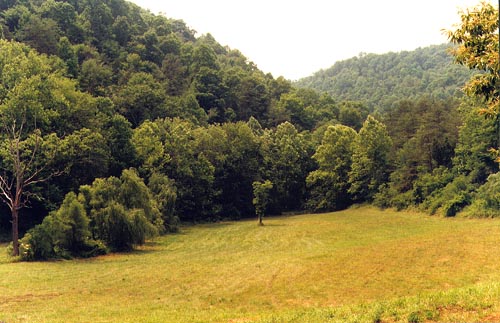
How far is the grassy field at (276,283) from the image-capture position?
1220 cm

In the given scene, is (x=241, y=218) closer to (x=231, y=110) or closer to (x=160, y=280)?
(x=231, y=110)

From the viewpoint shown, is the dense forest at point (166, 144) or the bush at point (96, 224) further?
the dense forest at point (166, 144)

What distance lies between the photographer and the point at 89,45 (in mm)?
96062

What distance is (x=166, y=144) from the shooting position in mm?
64750

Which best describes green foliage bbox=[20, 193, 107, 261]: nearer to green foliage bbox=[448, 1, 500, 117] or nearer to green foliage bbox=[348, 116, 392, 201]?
green foliage bbox=[448, 1, 500, 117]

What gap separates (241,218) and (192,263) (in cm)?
4736

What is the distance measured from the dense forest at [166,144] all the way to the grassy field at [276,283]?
7.48m

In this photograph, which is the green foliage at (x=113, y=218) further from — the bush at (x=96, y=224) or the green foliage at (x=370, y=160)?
the green foliage at (x=370, y=160)

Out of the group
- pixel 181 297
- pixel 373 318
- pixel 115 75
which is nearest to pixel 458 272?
pixel 373 318

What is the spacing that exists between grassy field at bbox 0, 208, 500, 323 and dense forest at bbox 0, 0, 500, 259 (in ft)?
24.5

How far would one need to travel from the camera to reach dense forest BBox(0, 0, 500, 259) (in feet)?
125

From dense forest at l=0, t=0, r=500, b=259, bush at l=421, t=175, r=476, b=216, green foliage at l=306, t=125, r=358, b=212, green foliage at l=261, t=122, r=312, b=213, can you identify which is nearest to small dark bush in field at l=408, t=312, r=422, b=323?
dense forest at l=0, t=0, r=500, b=259

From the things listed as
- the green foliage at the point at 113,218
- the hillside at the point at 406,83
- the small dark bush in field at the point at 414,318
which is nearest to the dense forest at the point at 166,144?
the green foliage at the point at 113,218

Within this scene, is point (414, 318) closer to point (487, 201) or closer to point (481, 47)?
point (481, 47)
